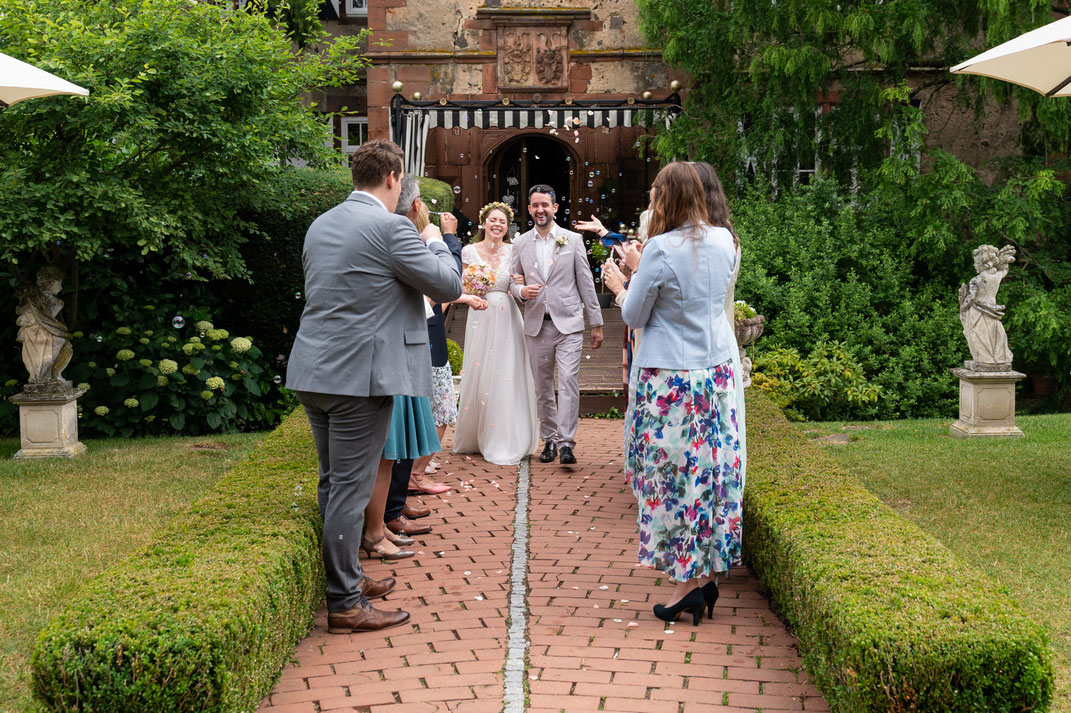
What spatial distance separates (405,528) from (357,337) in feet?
6.94

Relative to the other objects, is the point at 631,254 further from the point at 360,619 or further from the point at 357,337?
the point at 360,619

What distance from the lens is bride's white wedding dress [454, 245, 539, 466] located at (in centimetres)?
Result: 801

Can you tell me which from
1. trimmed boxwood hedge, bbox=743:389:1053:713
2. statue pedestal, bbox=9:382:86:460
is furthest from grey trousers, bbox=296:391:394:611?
statue pedestal, bbox=9:382:86:460

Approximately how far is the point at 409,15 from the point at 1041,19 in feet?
32.6

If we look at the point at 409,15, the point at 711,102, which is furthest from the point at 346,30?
the point at 711,102

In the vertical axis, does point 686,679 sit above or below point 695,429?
below

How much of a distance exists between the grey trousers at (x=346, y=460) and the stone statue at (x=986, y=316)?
6.82 m

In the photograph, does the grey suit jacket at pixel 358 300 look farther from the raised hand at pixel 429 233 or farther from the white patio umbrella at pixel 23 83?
the white patio umbrella at pixel 23 83

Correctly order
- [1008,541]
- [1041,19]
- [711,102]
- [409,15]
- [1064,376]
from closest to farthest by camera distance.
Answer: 1. [1008,541]
2. [1041,19]
3. [1064,376]
4. [711,102]
5. [409,15]

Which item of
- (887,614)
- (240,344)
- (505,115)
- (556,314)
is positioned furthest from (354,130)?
(887,614)

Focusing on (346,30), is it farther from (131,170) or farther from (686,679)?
(686,679)

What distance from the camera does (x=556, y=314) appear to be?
790 centimetres

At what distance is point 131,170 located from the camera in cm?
896

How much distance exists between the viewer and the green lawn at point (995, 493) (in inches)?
200
